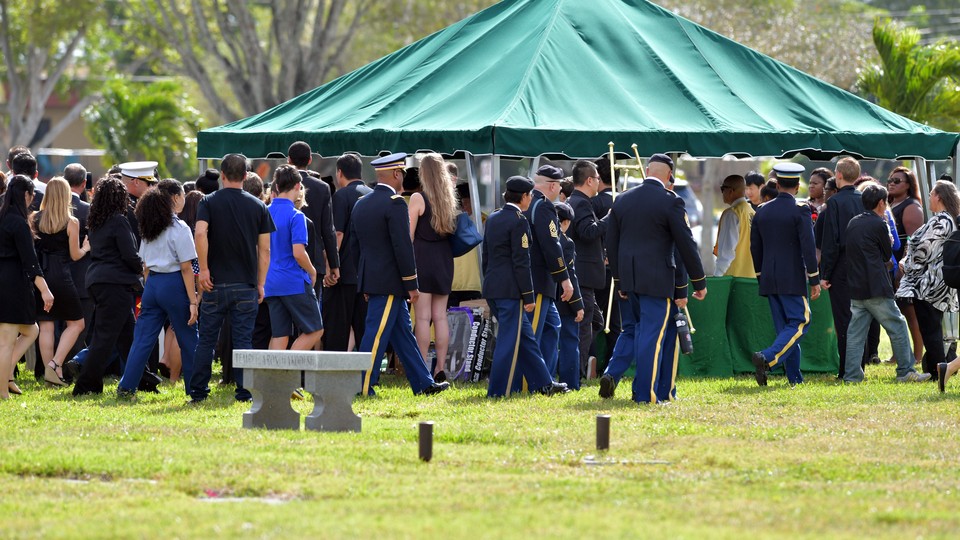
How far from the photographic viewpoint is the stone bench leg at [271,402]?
988cm

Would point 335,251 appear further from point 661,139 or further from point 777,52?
point 777,52

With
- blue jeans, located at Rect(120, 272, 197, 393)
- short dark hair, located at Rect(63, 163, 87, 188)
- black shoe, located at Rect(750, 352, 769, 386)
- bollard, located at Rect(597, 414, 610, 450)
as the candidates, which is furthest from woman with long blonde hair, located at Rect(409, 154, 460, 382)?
bollard, located at Rect(597, 414, 610, 450)

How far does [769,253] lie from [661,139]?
160 centimetres

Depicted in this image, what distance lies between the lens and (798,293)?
41.8ft

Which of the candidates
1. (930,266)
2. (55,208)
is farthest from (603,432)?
(55,208)

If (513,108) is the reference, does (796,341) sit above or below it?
below

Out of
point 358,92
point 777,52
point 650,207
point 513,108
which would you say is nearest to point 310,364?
point 650,207

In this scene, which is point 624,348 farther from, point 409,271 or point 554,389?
point 409,271

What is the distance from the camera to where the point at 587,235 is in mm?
12766

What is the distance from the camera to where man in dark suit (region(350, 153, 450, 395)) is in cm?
1184

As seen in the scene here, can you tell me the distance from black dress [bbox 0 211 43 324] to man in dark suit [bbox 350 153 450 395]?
260 centimetres

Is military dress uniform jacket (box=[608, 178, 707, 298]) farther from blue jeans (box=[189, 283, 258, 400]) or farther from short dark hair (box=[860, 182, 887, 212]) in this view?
blue jeans (box=[189, 283, 258, 400])

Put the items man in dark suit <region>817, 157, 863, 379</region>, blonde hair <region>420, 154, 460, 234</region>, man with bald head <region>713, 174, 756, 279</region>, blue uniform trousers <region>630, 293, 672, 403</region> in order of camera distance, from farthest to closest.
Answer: man with bald head <region>713, 174, 756, 279</region>
man in dark suit <region>817, 157, 863, 379</region>
blonde hair <region>420, 154, 460, 234</region>
blue uniform trousers <region>630, 293, 672, 403</region>

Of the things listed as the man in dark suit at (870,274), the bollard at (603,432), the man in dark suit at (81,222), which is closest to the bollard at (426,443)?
the bollard at (603,432)
